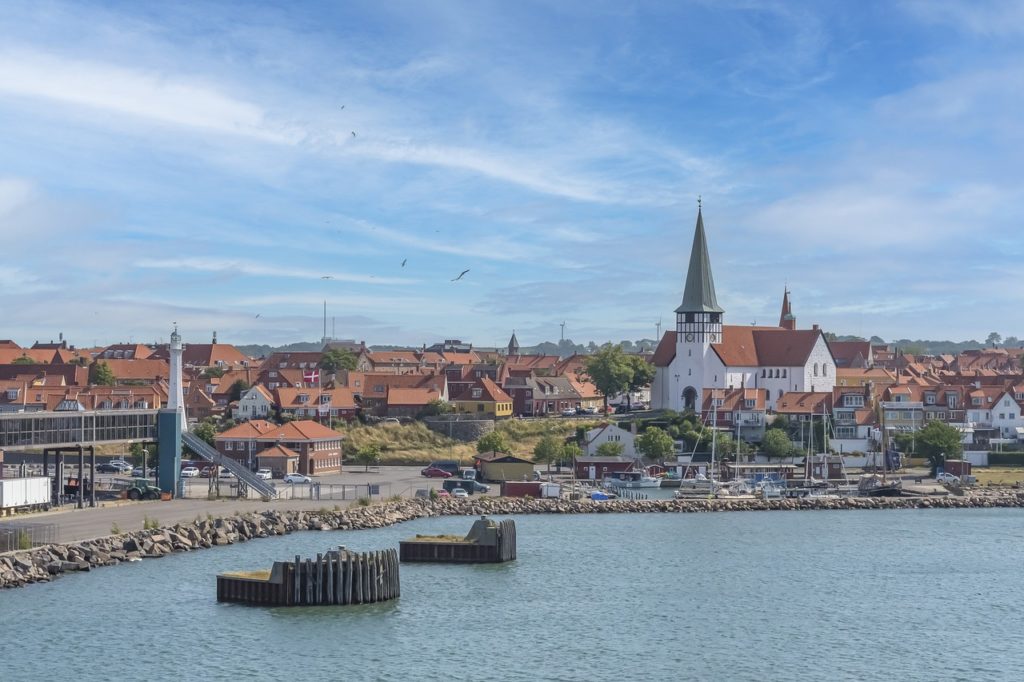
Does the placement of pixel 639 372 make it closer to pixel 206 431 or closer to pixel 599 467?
pixel 599 467

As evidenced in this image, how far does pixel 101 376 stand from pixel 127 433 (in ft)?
172

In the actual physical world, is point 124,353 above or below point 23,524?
above

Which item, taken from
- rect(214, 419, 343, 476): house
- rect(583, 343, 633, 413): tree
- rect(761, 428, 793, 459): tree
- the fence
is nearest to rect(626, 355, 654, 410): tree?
rect(583, 343, 633, 413): tree

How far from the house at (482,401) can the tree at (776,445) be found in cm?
1899

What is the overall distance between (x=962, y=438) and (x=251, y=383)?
48336 mm

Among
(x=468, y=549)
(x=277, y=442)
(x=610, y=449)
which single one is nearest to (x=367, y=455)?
(x=277, y=442)

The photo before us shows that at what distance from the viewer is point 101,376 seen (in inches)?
4222

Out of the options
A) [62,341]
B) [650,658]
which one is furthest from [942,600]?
[62,341]

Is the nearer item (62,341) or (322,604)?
(322,604)

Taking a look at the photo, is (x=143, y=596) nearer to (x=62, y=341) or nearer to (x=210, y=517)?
(x=210, y=517)

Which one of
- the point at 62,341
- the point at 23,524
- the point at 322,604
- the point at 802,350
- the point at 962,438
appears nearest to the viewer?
the point at 322,604

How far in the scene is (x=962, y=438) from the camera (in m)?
86.8

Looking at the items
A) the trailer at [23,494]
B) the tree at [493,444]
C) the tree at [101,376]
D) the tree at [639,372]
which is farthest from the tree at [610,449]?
the tree at [101,376]

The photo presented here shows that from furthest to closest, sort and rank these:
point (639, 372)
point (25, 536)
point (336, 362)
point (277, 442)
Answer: point (336, 362) → point (639, 372) → point (277, 442) → point (25, 536)
